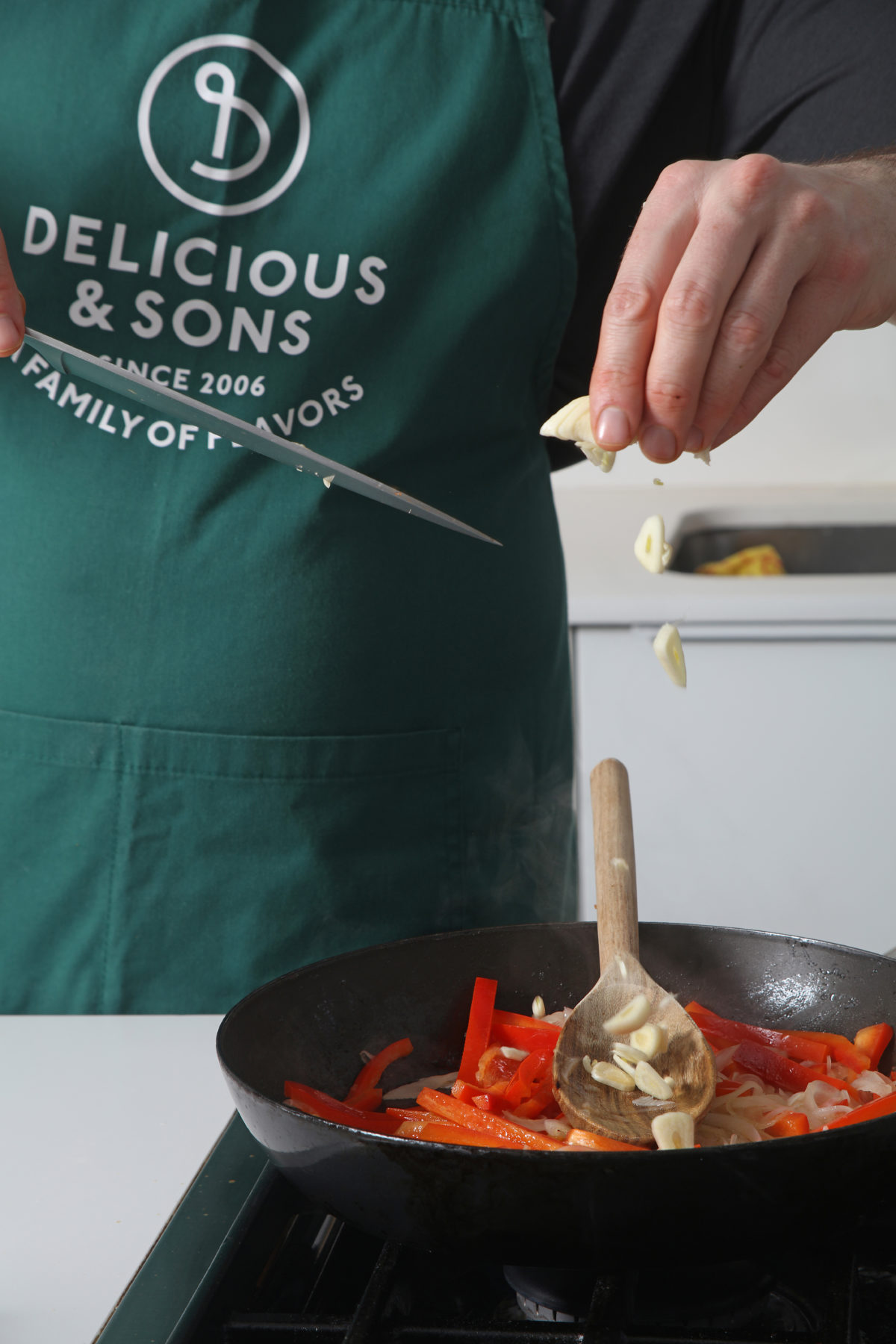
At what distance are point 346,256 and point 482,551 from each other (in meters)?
0.29

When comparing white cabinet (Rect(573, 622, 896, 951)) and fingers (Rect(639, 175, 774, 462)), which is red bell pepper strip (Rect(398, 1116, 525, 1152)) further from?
white cabinet (Rect(573, 622, 896, 951))

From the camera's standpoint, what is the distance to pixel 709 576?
6.63 feet

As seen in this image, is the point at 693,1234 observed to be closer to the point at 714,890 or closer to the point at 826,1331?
the point at 826,1331

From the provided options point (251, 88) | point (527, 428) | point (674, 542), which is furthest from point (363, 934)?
point (674, 542)

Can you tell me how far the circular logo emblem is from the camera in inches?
39.6

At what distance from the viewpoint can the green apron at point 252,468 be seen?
3.32 ft

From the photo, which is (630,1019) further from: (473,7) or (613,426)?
(473,7)

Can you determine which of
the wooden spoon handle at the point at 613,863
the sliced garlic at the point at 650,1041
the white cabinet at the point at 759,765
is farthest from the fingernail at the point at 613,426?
the white cabinet at the point at 759,765

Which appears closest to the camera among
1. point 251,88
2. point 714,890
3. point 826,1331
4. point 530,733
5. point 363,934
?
point 826,1331

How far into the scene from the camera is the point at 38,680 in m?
1.07

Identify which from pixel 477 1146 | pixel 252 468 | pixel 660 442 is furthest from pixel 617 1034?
pixel 252 468

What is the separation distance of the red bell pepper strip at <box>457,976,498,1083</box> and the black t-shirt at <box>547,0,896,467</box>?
757mm

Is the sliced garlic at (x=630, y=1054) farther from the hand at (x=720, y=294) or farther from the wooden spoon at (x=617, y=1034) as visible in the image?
the hand at (x=720, y=294)

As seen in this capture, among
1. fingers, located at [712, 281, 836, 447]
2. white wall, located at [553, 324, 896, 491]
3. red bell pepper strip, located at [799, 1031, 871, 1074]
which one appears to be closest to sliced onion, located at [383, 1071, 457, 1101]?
red bell pepper strip, located at [799, 1031, 871, 1074]
